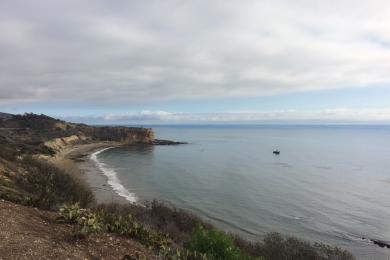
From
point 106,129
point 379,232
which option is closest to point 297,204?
point 379,232

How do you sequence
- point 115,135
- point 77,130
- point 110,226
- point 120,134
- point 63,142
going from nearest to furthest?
point 110,226
point 63,142
point 77,130
point 115,135
point 120,134

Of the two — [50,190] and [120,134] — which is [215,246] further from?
[120,134]

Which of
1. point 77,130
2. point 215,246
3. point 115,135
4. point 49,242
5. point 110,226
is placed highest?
point 77,130

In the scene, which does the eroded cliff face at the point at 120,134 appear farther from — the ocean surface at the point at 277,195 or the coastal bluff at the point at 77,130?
the ocean surface at the point at 277,195

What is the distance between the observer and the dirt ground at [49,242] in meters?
7.14

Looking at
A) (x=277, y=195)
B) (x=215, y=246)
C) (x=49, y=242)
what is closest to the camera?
(x=49, y=242)

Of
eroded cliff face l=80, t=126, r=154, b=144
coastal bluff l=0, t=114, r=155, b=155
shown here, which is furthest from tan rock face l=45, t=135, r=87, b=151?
eroded cliff face l=80, t=126, r=154, b=144

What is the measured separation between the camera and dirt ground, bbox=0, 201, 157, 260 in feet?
23.4

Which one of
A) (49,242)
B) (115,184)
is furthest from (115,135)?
(49,242)

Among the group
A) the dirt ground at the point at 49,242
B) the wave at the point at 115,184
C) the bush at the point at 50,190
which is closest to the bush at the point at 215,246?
the dirt ground at the point at 49,242

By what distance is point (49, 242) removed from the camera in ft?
25.4

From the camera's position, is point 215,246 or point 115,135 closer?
point 215,246

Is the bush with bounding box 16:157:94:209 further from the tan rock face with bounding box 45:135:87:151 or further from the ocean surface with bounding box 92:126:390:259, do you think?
the tan rock face with bounding box 45:135:87:151

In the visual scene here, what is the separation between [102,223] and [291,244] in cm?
1312
